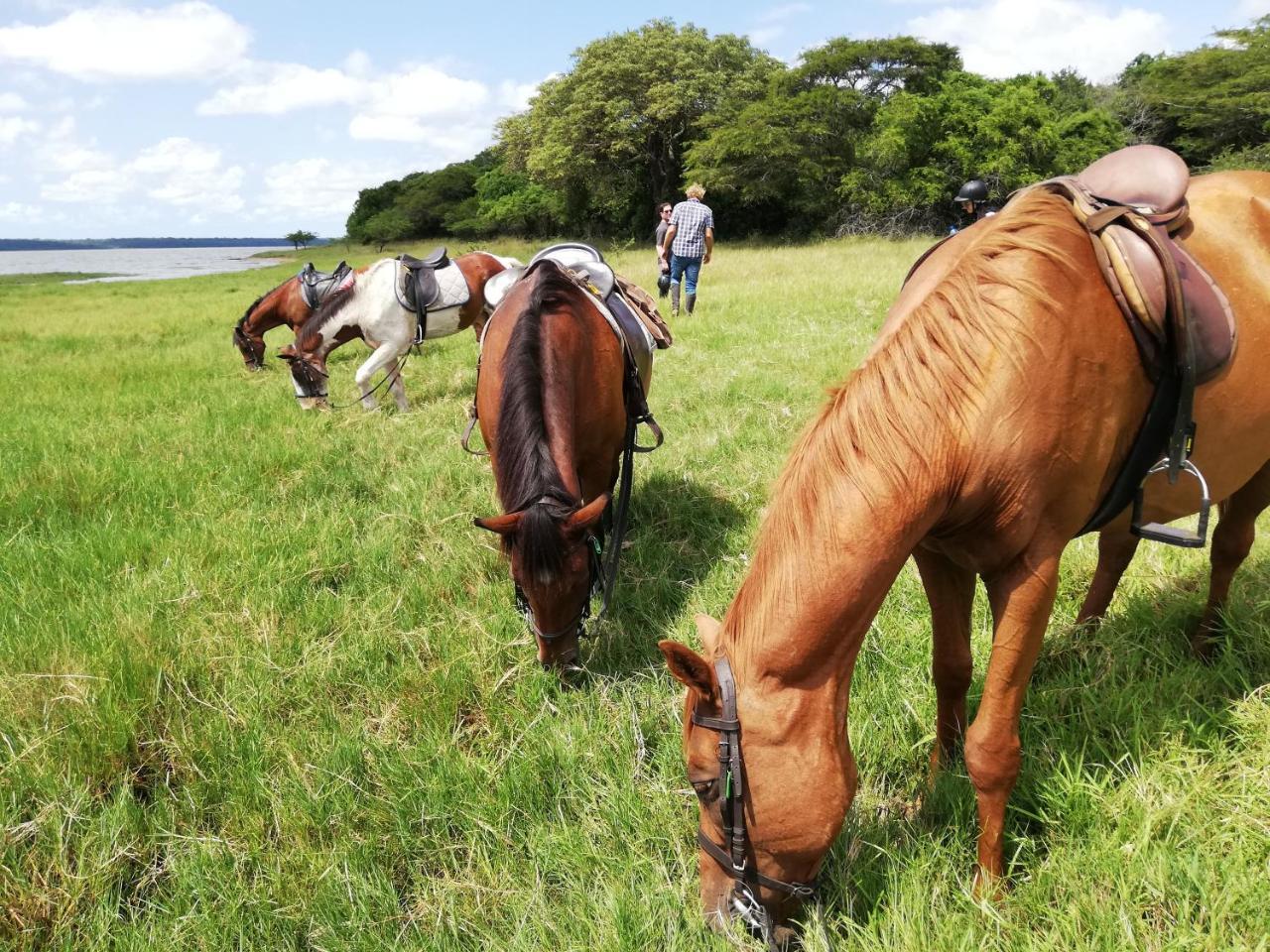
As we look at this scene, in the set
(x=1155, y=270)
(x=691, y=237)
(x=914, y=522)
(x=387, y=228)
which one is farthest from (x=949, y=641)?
(x=387, y=228)

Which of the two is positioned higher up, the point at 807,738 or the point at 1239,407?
the point at 1239,407

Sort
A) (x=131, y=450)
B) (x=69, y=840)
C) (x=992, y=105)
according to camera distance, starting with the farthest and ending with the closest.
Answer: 1. (x=992, y=105)
2. (x=131, y=450)
3. (x=69, y=840)

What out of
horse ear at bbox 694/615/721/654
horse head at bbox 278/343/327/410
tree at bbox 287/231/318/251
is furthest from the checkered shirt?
tree at bbox 287/231/318/251

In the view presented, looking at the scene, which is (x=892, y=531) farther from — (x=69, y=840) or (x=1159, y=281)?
(x=69, y=840)

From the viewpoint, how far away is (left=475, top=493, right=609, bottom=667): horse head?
2.70 m

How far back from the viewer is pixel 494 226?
4506 cm

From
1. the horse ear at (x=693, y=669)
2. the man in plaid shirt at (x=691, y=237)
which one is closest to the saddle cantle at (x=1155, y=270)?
the horse ear at (x=693, y=669)

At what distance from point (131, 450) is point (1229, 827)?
7.11 meters

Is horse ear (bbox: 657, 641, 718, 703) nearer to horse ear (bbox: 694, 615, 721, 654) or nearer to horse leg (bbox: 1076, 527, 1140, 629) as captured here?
horse ear (bbox: 694, 615, 721, 654)

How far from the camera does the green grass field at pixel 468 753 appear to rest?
1869 millimetres

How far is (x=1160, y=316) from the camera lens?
5.93 feet

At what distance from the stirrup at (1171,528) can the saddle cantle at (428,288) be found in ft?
24.5

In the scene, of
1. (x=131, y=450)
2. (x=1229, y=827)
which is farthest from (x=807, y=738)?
(x=131, y=450)

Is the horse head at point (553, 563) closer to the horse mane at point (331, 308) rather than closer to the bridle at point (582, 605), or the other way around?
the bridle at point (582, 605)
